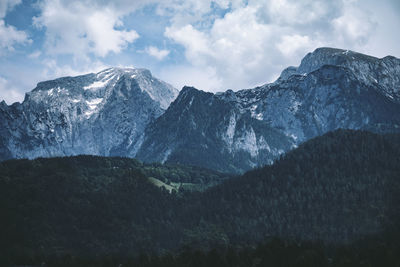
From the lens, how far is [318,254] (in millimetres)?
195000

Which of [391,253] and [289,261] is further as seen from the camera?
[289,261]

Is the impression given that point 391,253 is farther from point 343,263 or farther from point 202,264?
point 202,264

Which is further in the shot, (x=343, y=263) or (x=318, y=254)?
(x=318, y=254)

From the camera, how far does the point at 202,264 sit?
19862 cm

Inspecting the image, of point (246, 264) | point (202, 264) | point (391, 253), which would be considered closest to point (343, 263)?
point (391, 253)

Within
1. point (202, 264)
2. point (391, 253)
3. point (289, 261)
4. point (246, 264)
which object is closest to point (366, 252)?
point (391, 253)

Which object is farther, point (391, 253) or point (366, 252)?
point (366, 252)

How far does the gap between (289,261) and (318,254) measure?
12.0 meters

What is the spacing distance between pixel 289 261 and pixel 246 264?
1593 centimetres

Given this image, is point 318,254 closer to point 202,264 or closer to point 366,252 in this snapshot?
point 366,252

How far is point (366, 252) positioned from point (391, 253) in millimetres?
15089

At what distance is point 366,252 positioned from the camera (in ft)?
631

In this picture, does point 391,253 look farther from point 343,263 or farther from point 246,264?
point 246,264

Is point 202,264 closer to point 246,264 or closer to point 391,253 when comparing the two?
point 246,264
